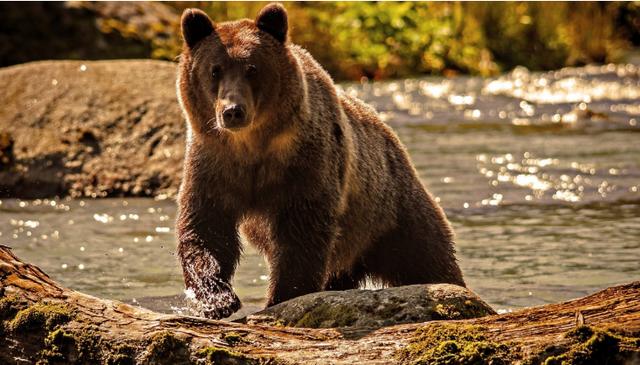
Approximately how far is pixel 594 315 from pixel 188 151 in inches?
103

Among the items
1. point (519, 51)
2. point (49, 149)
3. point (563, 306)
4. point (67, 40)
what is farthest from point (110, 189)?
point (519, 51)

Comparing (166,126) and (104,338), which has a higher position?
(166,126)

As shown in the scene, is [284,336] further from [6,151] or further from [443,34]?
[443,34]

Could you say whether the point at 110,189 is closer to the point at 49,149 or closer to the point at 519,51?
the point at 49,149

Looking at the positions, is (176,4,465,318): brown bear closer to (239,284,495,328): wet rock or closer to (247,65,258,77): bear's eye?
(247,65,258,77): bear's eye

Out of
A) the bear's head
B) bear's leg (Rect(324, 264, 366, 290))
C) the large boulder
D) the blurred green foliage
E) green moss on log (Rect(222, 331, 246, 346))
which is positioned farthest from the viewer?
the blurred green foliage

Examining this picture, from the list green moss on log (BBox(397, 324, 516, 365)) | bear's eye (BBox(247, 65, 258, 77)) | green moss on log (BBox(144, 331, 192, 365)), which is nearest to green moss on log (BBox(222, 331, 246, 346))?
green moss on log (BBox(144, 331, 192, 365))

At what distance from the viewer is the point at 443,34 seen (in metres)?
21.1

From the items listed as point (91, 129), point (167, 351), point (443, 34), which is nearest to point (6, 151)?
point (91, 129)

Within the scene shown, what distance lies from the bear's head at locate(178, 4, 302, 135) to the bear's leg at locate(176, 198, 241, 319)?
Answer: 0.44m

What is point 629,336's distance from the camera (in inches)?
152

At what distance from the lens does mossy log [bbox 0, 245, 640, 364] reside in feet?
13.0

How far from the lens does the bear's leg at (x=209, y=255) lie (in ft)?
18.5

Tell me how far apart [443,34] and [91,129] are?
11.3m
